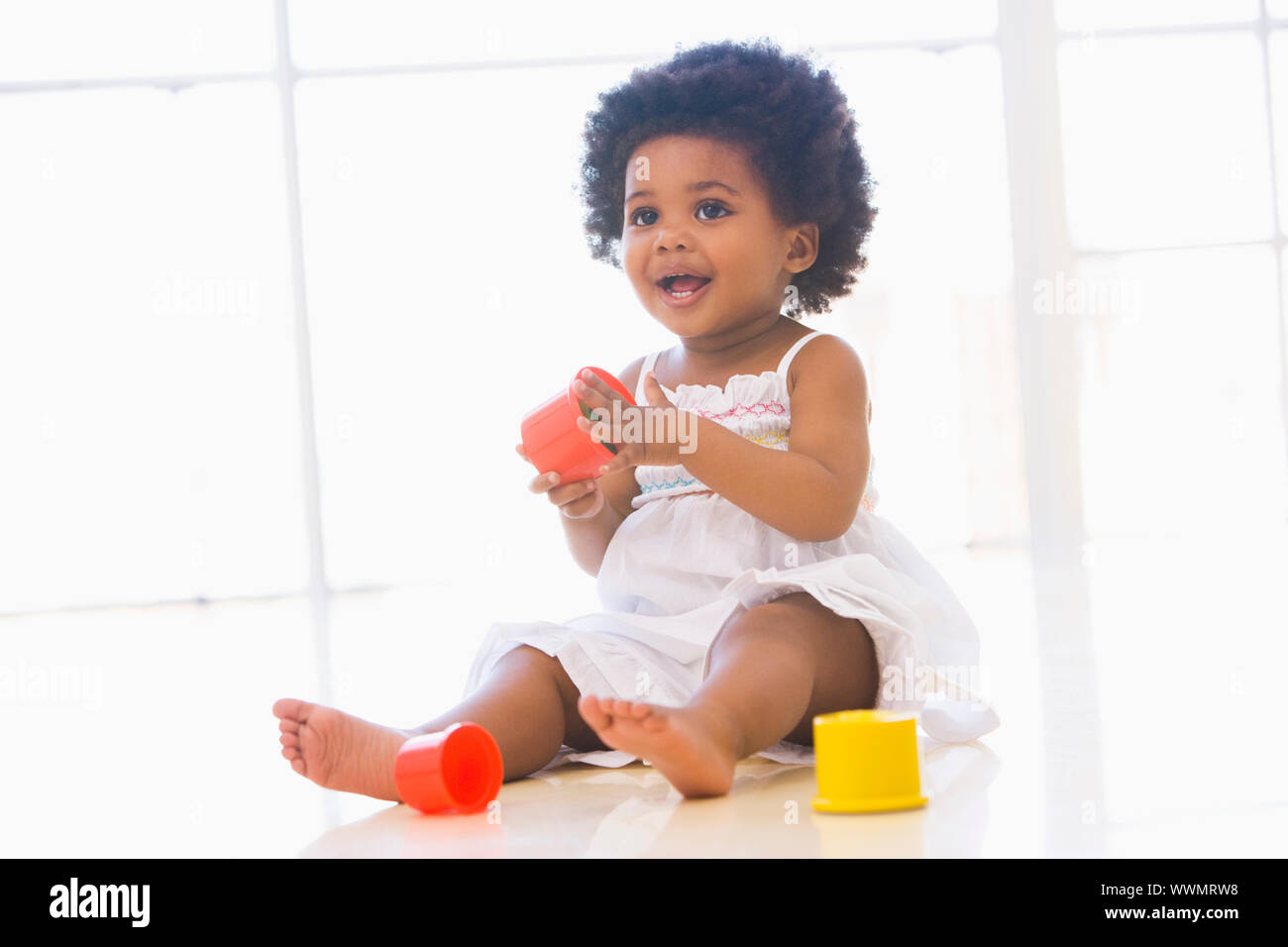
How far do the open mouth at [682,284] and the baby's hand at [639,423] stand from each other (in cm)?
24

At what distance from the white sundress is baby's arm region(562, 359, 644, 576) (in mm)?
14

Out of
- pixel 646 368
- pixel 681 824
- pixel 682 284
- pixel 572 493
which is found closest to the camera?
pixel 681 824

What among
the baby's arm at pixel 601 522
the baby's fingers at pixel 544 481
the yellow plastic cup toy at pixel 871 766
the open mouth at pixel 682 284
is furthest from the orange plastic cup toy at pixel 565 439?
the yellow plastic cup toy at pixel 871 766

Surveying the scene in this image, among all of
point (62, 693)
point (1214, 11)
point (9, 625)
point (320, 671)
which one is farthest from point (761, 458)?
point (1214, 11)

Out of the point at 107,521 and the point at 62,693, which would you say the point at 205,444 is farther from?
the point at 62,693

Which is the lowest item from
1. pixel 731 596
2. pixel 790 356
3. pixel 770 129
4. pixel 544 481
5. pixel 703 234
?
pixel 731 596

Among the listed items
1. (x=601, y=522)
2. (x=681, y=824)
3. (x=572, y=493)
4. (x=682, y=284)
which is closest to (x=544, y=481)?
(x=572, y=493)

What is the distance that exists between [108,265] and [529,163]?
133 cm

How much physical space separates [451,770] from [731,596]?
12.3 inches

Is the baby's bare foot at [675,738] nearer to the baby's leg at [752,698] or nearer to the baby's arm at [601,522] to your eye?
the baby's leg at [752,698]

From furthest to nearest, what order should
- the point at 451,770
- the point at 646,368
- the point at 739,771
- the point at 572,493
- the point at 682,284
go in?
1. the point at 646,368
2. the point at 682,284
3. the point at 572,493
4. the point at 739,771
5. the point at 451,770

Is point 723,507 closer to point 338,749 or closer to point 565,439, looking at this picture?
point 565,439

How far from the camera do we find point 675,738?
878 mm

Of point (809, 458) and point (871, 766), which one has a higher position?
point (809, 458)
